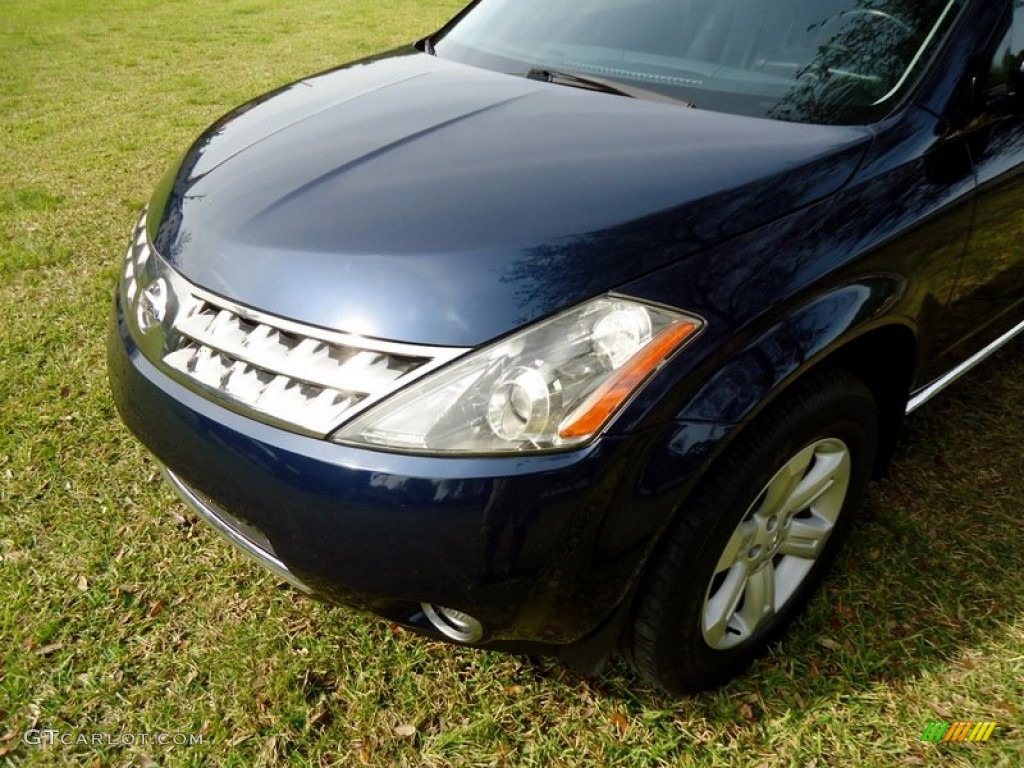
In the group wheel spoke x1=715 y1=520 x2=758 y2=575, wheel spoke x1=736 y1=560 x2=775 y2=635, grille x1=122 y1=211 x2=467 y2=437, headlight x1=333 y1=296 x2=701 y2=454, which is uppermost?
headlight x1=333 y1=296 x2=701 y2=454

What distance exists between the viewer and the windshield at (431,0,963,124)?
185 centimetres

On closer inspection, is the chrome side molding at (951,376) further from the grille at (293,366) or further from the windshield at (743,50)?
the grille at (293,366)

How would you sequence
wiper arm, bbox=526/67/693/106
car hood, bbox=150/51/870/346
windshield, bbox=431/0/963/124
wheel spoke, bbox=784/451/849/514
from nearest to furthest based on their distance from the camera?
car hood, bbox=150/51/870/346 < wheel spoke, bbox=784/451/849/514 < windshield, bbox=431/0/963/124 < wiper arm, bbox=526/67/693/106

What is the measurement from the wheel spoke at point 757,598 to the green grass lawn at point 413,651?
17 centimetres

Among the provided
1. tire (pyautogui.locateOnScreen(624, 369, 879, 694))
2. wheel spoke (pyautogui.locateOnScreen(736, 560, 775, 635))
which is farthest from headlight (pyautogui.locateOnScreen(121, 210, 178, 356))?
wheel spoke (pyautogui.locateOnScreen(736, 560, 775, 635))

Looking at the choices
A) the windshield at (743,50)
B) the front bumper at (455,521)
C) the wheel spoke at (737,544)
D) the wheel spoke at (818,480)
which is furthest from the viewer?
the windshield at (743,50)

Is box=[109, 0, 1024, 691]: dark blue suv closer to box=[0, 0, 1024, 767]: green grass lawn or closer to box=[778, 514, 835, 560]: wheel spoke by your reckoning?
box=[778, 514, 835, 560]: wheel spoke

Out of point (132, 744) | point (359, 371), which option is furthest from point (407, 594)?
point (132, 744)

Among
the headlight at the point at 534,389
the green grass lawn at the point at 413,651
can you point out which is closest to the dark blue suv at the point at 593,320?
the headlight at the point at 534,389

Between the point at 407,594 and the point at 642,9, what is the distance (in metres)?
1.83

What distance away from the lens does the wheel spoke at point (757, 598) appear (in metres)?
1.76

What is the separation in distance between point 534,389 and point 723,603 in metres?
0.70

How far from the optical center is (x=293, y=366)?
1.43 m

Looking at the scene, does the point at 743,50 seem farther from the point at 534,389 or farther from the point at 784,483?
the point at 534,389
